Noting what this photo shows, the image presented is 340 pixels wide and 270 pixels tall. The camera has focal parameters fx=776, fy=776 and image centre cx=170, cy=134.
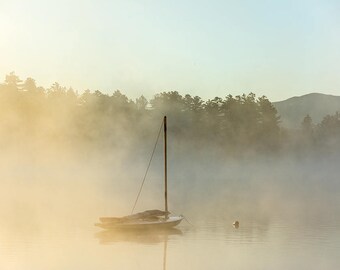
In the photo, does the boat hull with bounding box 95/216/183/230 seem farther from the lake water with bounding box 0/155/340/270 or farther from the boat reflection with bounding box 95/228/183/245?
the lake water with bounding box 0/155/340/270

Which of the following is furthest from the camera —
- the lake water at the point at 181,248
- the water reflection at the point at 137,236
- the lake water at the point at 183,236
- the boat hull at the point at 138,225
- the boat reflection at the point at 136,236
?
the boat hull at the point at 138,225

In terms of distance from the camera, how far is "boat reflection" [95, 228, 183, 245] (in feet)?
223

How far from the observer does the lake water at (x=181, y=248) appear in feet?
185

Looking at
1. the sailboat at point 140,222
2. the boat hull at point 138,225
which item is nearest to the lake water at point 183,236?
the boat hull at point 138,225

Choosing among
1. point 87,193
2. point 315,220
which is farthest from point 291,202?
point 87,193

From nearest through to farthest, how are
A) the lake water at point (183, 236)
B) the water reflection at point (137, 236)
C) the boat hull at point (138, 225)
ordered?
the lake water at point (183, 236), the water reflection at point (137, 236), the boat hull at point (138, 225)

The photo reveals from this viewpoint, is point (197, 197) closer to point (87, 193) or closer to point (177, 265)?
point (87, 193)

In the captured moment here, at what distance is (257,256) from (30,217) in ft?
128

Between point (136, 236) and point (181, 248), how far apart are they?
283 inches

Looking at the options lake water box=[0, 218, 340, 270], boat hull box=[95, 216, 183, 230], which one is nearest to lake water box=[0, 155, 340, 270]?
lake water box=[0, 218, 340, 270]

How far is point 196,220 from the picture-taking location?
285ft

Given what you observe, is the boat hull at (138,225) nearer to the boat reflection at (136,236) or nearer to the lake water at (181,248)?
the boat reflection at (136,236)

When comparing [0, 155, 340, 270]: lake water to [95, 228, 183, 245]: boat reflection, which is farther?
[95, 228, 183, 245]: boat reflection

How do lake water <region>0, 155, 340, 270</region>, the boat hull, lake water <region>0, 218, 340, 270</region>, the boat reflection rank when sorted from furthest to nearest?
the boat hull, the boat reflection, lake water <region>0, 155, 340, 270</region>, lake water <region>0, 218, 340, 270</region>
